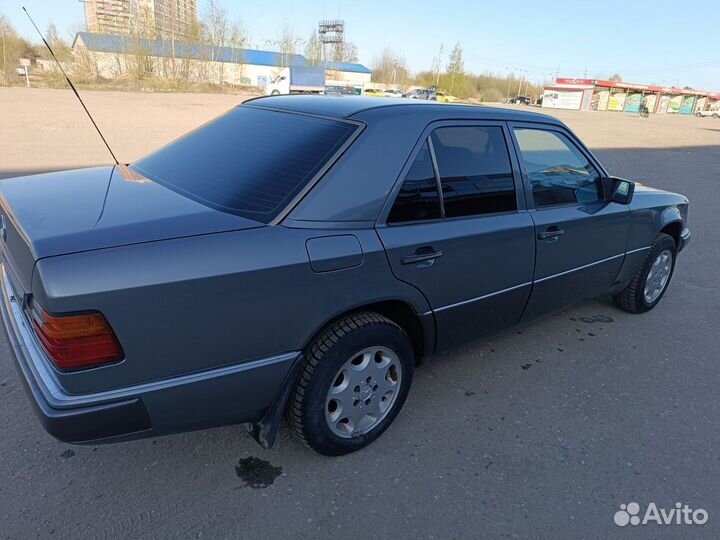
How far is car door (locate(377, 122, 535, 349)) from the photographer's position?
2.42 meters

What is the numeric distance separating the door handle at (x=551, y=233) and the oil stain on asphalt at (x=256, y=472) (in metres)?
1.98

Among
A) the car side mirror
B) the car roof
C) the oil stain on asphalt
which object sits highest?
the car roof

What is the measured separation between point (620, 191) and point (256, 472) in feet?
9.82

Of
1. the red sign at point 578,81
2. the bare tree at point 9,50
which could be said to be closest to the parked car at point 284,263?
the bare tree at point 9,50

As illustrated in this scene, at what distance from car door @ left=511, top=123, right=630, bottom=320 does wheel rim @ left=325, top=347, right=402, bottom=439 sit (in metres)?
1.17

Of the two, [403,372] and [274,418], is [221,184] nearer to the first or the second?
[274,418]

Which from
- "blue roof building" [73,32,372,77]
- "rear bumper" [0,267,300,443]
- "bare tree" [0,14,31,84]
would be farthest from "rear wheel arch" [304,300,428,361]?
"blue roof building" [73,32,372,77]

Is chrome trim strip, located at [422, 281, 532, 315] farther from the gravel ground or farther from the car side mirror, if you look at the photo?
the car side mirror

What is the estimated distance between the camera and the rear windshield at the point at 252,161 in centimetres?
219

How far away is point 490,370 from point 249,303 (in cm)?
202

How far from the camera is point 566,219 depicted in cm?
321

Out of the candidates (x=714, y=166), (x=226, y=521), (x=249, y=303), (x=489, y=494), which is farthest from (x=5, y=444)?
(x=714, y=166)

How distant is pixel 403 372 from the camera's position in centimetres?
263

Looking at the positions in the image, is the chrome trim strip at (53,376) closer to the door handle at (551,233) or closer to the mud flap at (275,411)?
the mud flap at (275,411)
